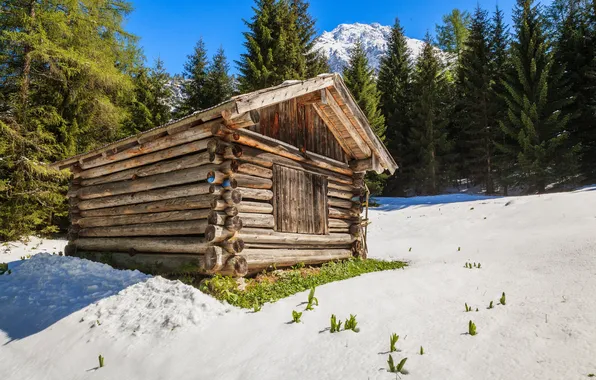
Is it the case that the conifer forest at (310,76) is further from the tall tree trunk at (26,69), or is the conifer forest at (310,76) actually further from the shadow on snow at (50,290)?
the shadow on snow at (50,290)

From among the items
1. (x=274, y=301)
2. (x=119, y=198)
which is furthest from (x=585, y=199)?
(x=119, y=198)

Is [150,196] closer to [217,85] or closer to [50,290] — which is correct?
[50,290]

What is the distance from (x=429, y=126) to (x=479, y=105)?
4.39 metres

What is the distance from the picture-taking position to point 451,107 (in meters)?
32.6

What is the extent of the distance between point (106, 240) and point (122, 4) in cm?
1479

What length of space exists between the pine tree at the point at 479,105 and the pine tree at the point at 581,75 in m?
4.89

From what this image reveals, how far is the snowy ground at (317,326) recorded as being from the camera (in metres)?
4.19

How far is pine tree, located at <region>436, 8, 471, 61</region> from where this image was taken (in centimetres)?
4434

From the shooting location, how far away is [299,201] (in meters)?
9.55

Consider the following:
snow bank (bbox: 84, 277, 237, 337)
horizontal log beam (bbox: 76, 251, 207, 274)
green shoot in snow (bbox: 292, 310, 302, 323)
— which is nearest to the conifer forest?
horizontal log beam (bbox: 76, 251, 207, 274)

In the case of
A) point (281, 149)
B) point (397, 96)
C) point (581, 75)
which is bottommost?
point (281, 149)

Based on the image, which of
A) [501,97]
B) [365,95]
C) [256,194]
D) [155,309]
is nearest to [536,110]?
[501,97]

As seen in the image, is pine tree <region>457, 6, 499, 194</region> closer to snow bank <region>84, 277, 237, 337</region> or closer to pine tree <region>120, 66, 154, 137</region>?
pine tree <region>120, 66, 154, 137</region>

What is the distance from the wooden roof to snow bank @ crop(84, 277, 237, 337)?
3.35 meters
